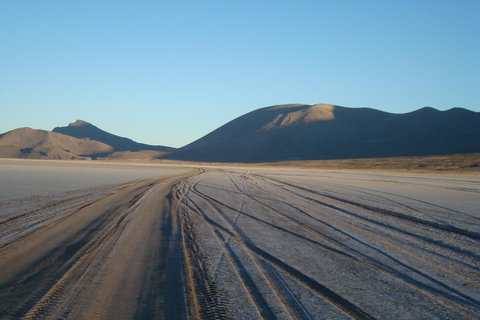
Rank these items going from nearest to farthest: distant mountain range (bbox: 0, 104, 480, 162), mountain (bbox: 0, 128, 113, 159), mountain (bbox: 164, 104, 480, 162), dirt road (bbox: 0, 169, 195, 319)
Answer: dirt road (bbox: 0, 169, 195, 319) < mountain (bbox: 164, 104, 480, 162) < distant mountain range (bbox: 0, 104, 480, 162) < mountain (bbox: 0, 128, 113, 159)

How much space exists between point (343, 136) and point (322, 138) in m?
9.37

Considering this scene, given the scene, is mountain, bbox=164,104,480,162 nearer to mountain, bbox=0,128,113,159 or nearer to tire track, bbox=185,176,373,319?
mountain, bbox=0,128,113,159

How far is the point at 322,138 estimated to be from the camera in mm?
159250

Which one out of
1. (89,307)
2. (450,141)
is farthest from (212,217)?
(450,141)

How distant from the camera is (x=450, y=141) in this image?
425 ft

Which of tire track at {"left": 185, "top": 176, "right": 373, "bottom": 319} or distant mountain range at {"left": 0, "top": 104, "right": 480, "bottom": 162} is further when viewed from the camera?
distant mountain range at {"left": 0, "top": 104, "right": 480, "bottom": 162}

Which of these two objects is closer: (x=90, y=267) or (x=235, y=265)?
(x=90, y=267)

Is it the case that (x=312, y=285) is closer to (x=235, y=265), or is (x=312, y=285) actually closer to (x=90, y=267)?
(x=235, y=265)

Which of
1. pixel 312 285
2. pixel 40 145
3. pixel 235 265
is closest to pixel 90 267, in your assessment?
pixel 235 265

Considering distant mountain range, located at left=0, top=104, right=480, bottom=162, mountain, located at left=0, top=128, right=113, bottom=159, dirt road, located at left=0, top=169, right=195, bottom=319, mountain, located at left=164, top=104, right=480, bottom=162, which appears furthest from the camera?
mountain, located at left=0, top=128, right=113, bottom=159

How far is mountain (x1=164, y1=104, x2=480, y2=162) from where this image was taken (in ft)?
441

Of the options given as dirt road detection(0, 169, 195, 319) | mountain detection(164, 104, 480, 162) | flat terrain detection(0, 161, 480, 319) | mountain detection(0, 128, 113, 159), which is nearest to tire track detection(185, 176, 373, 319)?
flat terrain detection(0, 161, 480, 319)

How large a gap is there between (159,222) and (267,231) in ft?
10.3

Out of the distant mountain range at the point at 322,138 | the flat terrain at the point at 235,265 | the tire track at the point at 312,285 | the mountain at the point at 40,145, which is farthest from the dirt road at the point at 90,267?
the mountain at the point at 40,145
